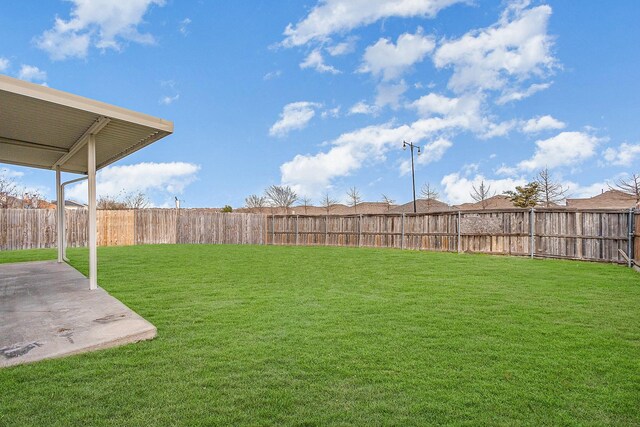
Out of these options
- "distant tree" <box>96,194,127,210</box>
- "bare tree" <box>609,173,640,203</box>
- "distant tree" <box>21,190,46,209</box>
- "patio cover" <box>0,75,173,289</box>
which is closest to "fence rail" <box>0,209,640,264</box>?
"patio cover" <box>0,75,173,289</box>

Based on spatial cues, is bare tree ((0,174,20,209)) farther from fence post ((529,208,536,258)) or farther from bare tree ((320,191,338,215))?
fence post ((529,208,536,258))

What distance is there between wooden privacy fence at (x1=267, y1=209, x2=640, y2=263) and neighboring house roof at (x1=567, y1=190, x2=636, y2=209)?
18.5 metres

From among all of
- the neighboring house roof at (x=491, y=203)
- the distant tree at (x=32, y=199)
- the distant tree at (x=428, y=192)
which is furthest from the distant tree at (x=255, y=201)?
the neighboring house roof at (x=491, y=203)

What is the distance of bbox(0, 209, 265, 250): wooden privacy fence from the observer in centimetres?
1438

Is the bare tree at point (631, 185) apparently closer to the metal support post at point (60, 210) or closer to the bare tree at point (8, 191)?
the metal support post at point (60, 210)

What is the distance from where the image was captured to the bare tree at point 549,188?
2956cm

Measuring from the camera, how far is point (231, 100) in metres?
15.4

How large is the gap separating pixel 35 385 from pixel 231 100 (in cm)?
1440

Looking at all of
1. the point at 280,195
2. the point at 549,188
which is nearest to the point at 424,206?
the point at 549,188

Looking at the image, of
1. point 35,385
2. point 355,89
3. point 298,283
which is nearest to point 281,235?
point 355,89

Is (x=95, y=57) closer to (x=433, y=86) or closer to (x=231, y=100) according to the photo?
(x=231, y=100)

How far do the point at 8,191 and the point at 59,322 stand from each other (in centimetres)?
2306

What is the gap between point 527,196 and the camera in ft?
104

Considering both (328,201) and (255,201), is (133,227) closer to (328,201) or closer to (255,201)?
(328,201)
